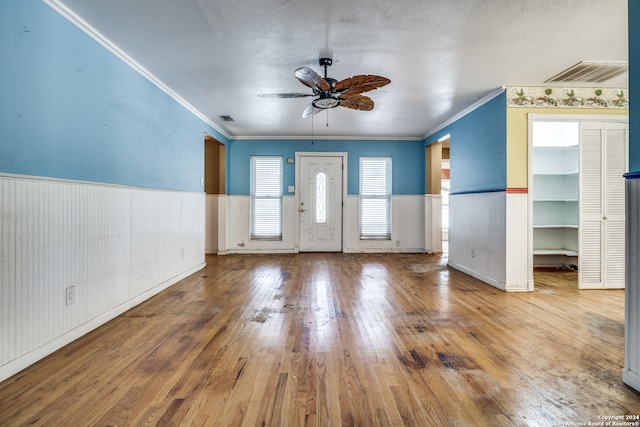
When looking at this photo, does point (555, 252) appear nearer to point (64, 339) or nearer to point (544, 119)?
point (544, 119)

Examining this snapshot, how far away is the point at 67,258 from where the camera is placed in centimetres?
233

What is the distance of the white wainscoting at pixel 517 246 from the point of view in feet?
12.9

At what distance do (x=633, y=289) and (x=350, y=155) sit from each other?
5.58 meters

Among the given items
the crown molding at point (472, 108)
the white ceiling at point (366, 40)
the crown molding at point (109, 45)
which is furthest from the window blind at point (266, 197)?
the crown molding at point (472, 108)

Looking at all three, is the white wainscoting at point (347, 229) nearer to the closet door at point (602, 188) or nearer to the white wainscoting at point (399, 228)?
the white wainscoting at point (399, 228)

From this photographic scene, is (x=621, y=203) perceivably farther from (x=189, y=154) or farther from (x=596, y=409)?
(x=189, y=154)

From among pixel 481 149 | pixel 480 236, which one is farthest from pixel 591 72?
pixel 480 236

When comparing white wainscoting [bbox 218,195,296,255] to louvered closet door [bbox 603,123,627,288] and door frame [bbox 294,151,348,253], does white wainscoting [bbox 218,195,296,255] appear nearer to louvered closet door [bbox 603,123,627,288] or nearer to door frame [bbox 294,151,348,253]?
door frame [bbox 294,151,348,253]

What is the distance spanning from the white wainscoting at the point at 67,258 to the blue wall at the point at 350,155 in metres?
3.22

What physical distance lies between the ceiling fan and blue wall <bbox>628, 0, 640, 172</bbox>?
1.50 metres

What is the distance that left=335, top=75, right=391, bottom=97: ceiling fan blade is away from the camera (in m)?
2.76

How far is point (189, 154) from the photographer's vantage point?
4.75m

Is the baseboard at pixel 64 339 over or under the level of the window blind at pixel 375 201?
under

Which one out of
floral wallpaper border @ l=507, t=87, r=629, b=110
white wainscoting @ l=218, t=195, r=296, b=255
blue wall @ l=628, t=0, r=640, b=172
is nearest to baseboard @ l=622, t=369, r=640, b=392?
blue wall @ l=628, t=0, r=640, b=172
